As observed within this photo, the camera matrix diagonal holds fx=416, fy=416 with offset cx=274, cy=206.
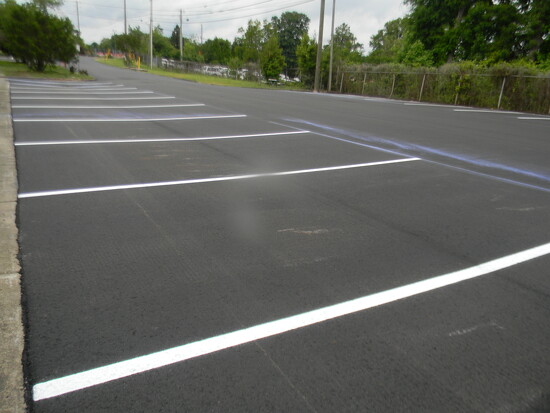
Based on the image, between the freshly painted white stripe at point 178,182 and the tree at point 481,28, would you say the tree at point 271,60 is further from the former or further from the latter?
the freshly painted white stripe at point 178,182

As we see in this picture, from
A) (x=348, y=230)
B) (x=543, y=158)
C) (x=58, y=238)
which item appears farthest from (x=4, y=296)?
(x=543, y=158)

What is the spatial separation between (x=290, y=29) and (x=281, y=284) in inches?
4012

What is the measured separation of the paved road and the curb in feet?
0.23

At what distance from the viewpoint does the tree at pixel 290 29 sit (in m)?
92.9

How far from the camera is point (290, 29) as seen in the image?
96188 mm

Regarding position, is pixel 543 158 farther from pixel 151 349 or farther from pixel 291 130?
pixel 151 349

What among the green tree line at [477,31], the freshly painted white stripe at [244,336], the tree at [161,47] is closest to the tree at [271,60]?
the green tree line at [477,31]

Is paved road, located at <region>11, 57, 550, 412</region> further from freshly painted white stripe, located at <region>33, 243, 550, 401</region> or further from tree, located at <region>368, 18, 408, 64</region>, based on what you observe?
tree, located at <region>368, 18, 408, 64</region>

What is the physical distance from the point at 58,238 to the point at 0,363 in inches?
68.7

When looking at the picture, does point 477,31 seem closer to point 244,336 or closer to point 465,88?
point 465,88

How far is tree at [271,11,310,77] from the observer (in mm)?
92938

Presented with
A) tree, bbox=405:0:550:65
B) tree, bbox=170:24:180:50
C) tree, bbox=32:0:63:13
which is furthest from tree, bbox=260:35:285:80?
tree, bbox=170:24:180:50

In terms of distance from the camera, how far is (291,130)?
35.2 ft

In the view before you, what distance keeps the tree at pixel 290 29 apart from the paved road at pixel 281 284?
90729mm
